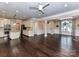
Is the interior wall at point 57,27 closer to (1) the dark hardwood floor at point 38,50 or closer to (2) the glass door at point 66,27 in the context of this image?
(2) the glass door at point 66,27

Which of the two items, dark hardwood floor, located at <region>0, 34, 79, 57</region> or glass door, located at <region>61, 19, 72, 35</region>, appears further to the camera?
glass door, located at <region>61, 19, 72, 35</region>

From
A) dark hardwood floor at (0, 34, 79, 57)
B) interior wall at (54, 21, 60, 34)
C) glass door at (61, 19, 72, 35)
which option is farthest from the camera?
interior wall at (54, 21, 60, 34)

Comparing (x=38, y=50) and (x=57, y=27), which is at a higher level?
(x=57, y=27)

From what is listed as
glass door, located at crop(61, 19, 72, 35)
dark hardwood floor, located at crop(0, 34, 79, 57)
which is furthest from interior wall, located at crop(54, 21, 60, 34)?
dark hardwood floor, located at crop(0, 34, 79, 57)

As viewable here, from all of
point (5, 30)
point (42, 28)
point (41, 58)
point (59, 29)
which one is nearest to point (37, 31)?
point (42, 28)

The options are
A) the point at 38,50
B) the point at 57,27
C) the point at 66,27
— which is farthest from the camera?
the point at 57,27

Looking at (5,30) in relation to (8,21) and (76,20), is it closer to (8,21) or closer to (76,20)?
(8,21)

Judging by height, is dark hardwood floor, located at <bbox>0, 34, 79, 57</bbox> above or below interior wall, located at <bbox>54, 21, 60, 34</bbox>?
below

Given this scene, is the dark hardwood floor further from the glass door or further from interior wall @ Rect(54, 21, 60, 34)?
interior wall @ Rect(54, 21, 60, 34)

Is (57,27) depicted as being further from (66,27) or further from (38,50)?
(38,50)

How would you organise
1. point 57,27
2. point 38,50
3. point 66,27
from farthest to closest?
point 57,27 < point 66,27 < point 38,50

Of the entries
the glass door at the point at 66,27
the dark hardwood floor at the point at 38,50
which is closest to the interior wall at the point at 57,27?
the glass door at the point at 66,27

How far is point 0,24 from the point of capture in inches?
589

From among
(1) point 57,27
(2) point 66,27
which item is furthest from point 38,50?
(1) point 57,27
